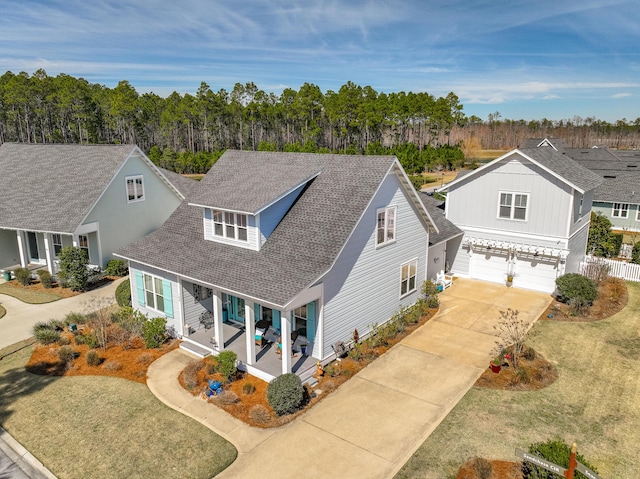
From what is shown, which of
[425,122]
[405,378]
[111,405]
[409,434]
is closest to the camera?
[409,434]

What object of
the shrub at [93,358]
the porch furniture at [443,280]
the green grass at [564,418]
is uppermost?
the porch furniture at [443,280]

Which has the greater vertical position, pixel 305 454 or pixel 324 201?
pixel 324 201

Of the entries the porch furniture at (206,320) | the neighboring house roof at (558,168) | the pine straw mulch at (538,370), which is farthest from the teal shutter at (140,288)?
the neighboring house roof at (558,168)

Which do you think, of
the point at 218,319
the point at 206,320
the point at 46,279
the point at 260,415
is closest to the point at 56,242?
the point at 46,279

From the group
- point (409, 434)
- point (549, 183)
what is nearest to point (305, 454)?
point (409, 434)

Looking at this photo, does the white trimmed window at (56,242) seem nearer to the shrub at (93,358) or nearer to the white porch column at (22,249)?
the white porch column at (22,249)

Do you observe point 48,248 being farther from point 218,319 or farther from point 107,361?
point 218,319

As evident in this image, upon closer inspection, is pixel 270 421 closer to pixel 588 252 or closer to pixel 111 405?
pixel 111 405
